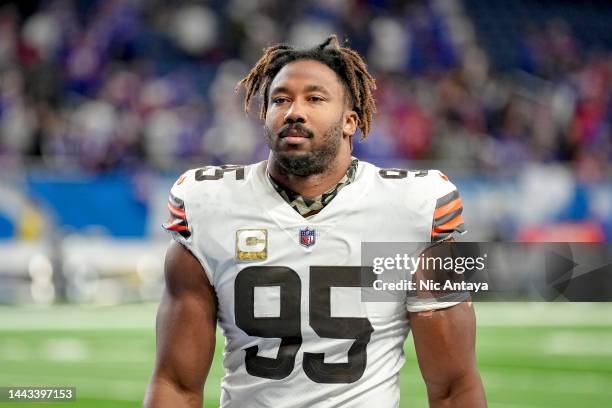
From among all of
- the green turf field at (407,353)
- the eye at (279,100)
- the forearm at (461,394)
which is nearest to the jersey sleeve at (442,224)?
the forearm at (461,394)

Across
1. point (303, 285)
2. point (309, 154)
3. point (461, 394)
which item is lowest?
point (461, 394)

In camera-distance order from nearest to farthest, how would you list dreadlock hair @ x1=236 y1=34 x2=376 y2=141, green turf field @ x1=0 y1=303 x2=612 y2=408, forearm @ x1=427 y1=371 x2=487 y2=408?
forearm @ x1=427 y1=371 x2=487 y2=408, dreadlock hair @ x1=236 y1=34 x2=376 y2=141, green turf field @ x1=0 y1=303 x2=612 y2=408

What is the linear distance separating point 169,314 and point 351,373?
1.64 ft

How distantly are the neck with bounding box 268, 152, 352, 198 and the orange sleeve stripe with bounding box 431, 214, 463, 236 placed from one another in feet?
1.06

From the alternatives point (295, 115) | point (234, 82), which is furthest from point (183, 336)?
point (234, 82)

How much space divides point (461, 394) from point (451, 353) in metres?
0.11

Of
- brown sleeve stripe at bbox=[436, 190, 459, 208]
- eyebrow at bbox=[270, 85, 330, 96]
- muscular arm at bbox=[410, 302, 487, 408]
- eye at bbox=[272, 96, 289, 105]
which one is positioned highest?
eyebrow at bbox=[270, 85, 330, 96]

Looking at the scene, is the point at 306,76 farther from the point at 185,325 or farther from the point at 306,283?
the point at 185,325

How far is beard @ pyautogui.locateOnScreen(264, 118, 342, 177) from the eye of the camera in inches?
122

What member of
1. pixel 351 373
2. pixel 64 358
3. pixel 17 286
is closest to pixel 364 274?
pixel 351 373

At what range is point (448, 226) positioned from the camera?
3.13 meters

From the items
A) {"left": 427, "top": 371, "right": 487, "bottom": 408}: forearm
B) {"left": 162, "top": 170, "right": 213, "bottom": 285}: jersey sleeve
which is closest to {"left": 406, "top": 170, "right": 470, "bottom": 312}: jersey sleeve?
{"left": 427, "top": 371, "right": 487, "bottom": 408}: forearm

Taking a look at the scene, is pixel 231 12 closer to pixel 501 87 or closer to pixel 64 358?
pixel 501 87

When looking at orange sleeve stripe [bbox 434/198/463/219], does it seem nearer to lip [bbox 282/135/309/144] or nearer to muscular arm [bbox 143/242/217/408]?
lip [bbox 282/135/309/144]
